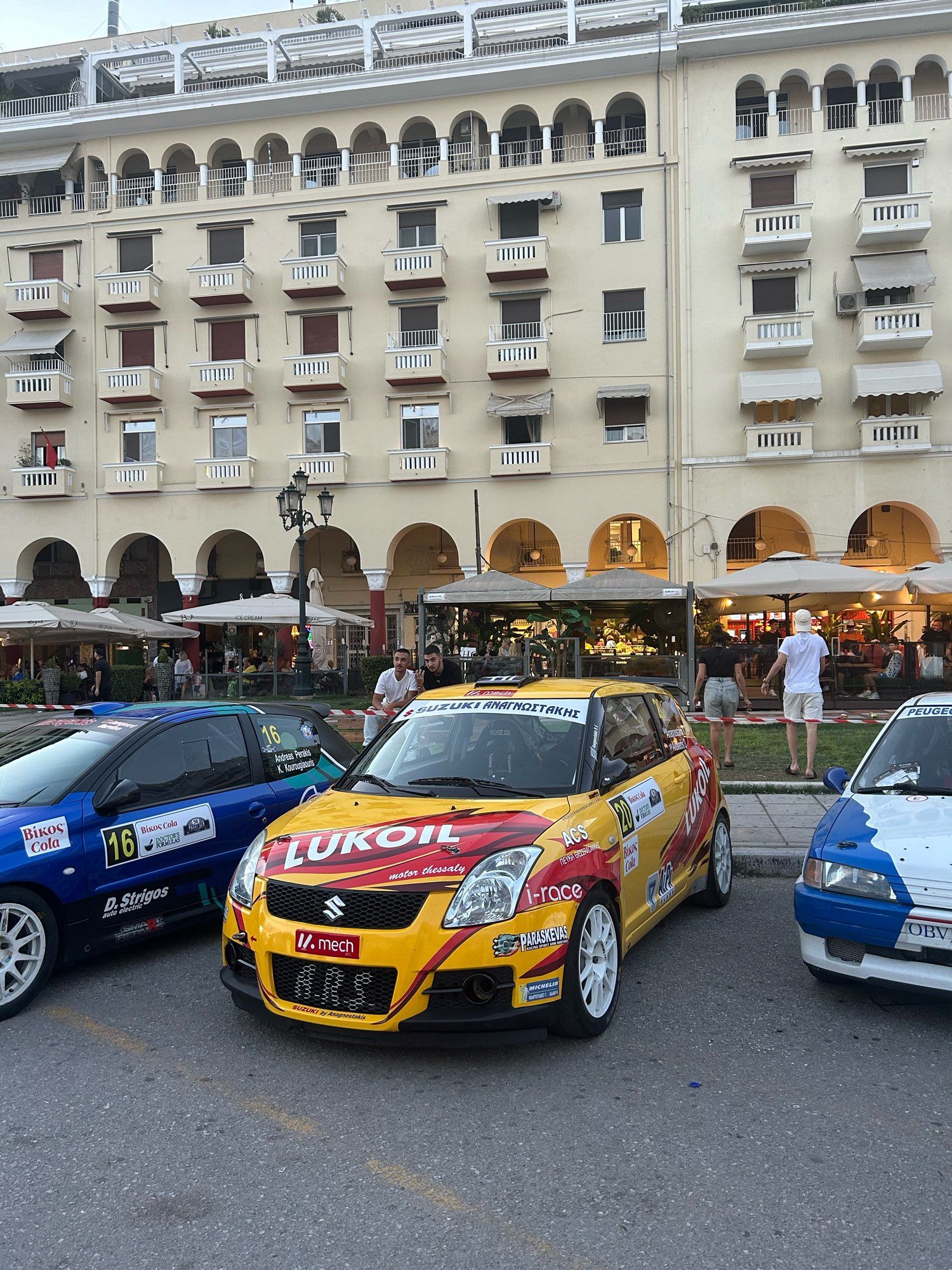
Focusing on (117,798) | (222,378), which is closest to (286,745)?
(117,798)

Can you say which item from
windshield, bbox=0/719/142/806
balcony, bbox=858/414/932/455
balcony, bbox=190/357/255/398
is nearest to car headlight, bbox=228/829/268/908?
windshield, bbox=0/719/142/806

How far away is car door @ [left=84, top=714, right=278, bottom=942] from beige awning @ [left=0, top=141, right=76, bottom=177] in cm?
2972

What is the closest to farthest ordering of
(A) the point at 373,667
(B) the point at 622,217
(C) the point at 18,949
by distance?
(C) the point at 18,949 < (A) the point at 373,667 < (B) the point at 622,217

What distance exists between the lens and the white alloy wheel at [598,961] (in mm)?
4113

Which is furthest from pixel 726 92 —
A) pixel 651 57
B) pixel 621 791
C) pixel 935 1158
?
pixel 935 1158

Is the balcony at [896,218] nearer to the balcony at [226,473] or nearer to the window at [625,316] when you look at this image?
the window at [625,316]

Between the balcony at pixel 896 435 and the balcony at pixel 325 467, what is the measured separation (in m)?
14.6

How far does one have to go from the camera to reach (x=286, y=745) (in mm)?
6723

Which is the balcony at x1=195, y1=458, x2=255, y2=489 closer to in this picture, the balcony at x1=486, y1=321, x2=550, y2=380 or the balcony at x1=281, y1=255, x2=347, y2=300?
the balcony at x1=281, y1=255, x2=347, y2=300

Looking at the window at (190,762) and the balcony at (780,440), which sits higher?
the balcony at (780,440)

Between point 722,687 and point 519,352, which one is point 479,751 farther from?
point 519,352

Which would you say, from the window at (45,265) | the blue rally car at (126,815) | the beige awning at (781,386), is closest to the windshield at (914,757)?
the blue rally car at (126,815)

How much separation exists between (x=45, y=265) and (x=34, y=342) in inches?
109

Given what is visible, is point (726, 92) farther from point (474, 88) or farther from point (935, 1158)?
point (935, 1158)
